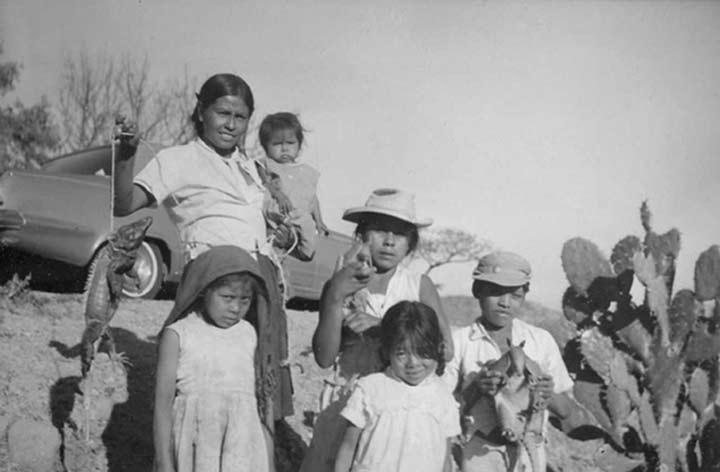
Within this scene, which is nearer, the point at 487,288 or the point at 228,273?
Result: the point at 228,273

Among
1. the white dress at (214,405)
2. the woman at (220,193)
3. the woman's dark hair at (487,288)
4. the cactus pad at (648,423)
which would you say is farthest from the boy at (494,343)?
the cactus pad at (648,423)

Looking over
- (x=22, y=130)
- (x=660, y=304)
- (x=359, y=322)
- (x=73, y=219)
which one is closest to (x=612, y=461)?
(x=660, y=304)

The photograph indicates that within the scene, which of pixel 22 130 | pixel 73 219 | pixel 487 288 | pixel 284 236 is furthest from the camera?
pixel 22 130

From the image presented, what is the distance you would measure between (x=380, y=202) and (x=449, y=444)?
1032 mm

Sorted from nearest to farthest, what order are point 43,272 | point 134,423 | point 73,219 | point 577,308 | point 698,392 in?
point 134,423
point 698,392
point 577,308
point 73,219
point 43,272

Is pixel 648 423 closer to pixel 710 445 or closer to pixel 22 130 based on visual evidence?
pixel 710 445

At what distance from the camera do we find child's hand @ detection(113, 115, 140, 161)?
3.10 meters

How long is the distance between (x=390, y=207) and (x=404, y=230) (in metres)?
0.14

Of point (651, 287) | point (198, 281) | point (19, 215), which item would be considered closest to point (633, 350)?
point (651, 287)

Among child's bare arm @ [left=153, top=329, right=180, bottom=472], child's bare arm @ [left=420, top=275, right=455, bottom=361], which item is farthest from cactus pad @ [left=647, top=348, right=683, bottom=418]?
child's bare arm @ [left=153, top=329, right=180, bottom=472]

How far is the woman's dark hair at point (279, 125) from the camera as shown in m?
4.85

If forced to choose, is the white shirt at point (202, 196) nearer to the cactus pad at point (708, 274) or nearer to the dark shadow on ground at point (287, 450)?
the dark shadow on ground at point (287, 450)

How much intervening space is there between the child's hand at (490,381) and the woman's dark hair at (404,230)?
Result: 0.64 meters

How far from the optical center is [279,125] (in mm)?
4848
